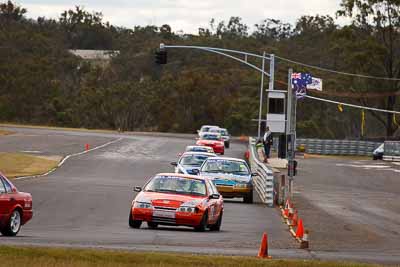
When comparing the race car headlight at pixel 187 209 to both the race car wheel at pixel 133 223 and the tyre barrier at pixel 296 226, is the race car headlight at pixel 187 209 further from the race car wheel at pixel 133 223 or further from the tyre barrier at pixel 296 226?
the tyre barrier at pixel 296 226

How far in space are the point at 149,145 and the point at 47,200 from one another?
1672 inches

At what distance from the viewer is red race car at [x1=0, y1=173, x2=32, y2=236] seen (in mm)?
18359

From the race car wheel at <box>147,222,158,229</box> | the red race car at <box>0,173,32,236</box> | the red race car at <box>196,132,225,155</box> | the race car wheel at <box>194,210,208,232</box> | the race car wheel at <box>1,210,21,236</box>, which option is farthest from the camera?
the red race car at <box>196,132,225,155</box>

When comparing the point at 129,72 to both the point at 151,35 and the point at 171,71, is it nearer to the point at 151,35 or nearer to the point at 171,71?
the point at 171,71

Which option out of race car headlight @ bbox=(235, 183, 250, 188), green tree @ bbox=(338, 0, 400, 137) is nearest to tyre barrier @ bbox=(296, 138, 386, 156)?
green tree @ bbox=(338, 0, 400, 137)

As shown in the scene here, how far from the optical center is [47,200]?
30812mm

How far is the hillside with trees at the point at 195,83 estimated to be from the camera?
91.5 m

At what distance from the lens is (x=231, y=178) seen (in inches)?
1286

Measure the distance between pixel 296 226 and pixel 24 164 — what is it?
28.2 m

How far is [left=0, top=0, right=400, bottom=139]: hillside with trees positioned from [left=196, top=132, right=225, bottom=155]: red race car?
25.7 meters

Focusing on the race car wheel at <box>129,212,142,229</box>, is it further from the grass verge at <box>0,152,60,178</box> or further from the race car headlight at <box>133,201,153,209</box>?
the grass verge at <box>0,152,60,178</box>

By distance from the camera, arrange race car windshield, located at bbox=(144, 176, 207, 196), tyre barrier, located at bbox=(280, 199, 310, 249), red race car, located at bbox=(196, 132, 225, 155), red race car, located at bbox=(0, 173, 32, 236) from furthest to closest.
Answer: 1. red race car, located at bbox=(196, 132, 225, 155)
2. race car windshield, located at bbox=(144, 176, 207, 196)
3. tyre barrier, located at bbox=(280, 199, 310, 249)
4. red race car, located at bbox=(0, 173, 32, 236)

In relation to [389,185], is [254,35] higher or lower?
higher

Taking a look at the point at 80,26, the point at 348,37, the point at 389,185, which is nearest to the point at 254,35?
the point at 80,26
